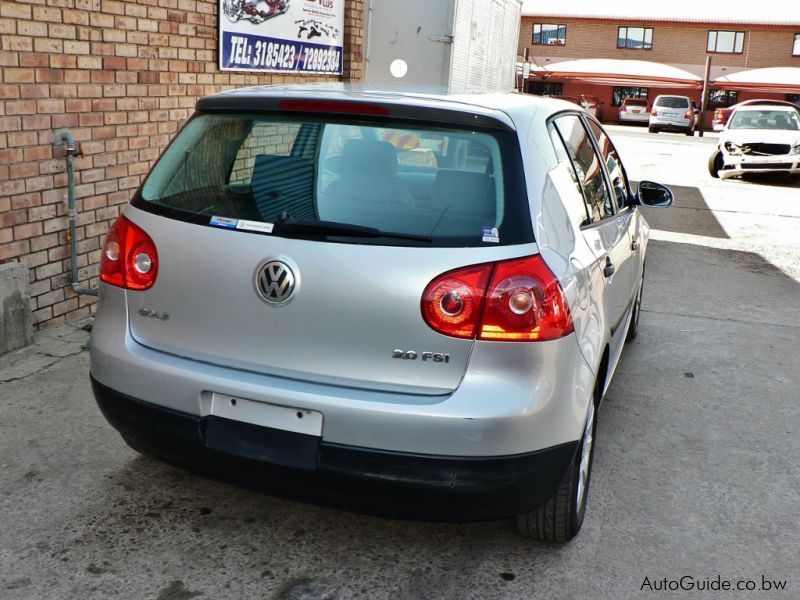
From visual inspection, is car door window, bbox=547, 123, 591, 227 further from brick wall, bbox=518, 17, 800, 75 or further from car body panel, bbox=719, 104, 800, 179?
brick wall, bbox=518, 17, 800, 75

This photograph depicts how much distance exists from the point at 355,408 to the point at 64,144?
3.58 meters

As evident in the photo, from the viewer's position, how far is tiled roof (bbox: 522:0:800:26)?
157ft

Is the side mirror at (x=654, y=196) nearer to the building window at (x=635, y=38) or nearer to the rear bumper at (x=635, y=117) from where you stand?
the rear bumper at (x=635, y=117)

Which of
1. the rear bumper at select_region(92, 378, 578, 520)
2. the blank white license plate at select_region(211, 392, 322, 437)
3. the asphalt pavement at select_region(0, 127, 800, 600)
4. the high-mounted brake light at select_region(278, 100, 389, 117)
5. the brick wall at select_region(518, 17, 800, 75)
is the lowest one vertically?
the asphalt pavement at select_region(0, 127, 800, 600)

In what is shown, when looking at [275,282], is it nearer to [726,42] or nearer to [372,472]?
[372,472]

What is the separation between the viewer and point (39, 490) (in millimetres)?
3543

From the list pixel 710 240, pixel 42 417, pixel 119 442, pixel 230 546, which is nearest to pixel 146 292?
pixel 230 546

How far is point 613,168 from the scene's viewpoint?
5004 mm

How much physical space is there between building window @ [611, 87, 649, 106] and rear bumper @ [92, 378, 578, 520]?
4817 cm

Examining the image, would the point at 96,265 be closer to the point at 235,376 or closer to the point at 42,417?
the point at 42,417

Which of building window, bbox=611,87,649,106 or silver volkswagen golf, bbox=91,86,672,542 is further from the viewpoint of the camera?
building window, bbox=611,87,649,106

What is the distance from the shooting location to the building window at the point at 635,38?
49281mm

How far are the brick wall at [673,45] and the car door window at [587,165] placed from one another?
148ft

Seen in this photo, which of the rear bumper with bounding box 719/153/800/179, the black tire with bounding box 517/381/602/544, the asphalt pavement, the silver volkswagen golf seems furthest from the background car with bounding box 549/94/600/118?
the silver volkswagen golf
